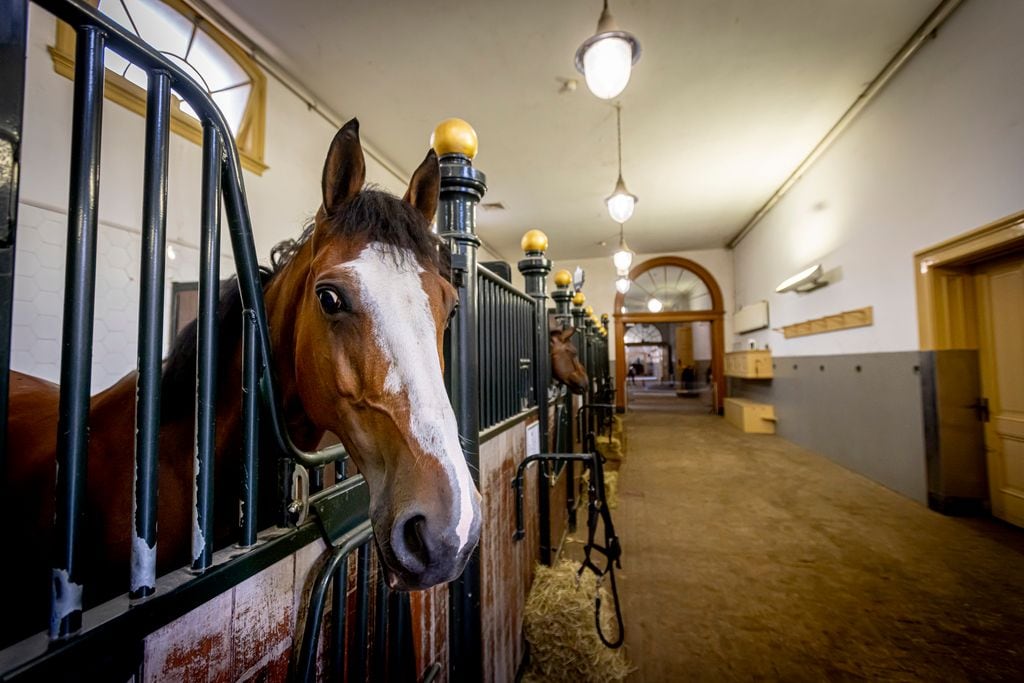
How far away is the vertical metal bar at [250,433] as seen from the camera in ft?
1.96

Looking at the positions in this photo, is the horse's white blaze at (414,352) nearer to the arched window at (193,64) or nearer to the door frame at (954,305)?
the arched window at (193,64)

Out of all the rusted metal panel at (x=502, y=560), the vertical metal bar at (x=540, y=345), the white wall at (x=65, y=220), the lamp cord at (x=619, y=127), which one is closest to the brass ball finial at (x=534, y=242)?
the vertical metal bar at (x=540, y=345)

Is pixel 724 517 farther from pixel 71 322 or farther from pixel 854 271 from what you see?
pixel 71 322

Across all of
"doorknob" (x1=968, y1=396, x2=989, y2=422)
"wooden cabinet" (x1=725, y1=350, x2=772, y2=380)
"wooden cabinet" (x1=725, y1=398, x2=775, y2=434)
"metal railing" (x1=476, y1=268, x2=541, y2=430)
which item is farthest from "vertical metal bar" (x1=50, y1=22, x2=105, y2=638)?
"wooden cabinet" (x1=725, y1=350, x2=772, y2=380)

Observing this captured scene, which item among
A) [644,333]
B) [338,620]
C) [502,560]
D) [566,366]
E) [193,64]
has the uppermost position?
[193,64]

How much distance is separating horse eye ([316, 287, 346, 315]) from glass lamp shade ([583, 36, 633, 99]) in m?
2.51

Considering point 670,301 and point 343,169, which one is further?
point 670,301

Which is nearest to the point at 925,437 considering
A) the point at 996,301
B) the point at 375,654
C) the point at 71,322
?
the point at 996,301

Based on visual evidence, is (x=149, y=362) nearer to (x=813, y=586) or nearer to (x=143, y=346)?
(x=143, y=346)

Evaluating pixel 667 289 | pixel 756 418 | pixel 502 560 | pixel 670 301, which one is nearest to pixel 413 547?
pixel 502 560

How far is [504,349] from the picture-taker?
175 cm

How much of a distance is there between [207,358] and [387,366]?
237 mm

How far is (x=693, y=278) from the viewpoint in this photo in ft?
33.5

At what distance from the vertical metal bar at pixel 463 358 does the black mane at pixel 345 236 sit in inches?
12.9
